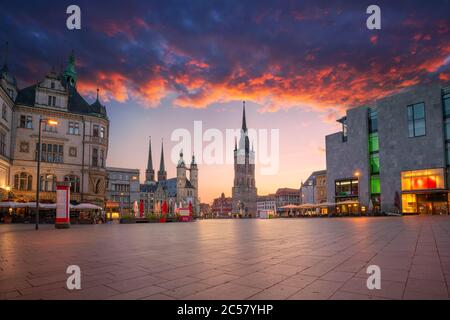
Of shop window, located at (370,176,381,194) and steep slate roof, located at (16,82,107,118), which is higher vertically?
steep slate roof, located at (16,82,107,118)

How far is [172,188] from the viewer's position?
179 m

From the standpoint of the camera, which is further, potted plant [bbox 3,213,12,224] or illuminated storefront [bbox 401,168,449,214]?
illuminated storefront [bbox 401,168,449,214]

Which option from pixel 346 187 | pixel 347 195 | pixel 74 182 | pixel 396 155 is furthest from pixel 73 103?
pixel 396 155

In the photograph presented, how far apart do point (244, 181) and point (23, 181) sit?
13867cm

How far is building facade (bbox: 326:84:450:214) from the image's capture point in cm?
5184

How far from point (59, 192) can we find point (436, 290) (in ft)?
89.7

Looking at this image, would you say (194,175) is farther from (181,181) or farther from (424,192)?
(424,192)

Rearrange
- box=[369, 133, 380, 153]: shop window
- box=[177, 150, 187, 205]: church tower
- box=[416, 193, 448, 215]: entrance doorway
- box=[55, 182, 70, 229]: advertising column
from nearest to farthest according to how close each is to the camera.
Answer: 1. box=[55, 182, 70, 229]: advertising column
2. box=[416, 193, 448, 215]: entrance doorway
3. box=[369, 133, 380, 153]: shop window
4. box=[177, 150, 187, 205]: church tower

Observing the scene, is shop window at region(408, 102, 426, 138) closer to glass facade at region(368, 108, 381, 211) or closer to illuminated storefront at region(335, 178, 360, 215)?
glass facade at region(368, 108, 381, 211)

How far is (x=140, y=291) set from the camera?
16.0ft

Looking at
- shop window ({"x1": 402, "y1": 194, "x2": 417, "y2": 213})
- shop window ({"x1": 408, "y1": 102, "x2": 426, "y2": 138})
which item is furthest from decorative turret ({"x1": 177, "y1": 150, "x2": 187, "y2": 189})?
shop window ({"x1": 408, "y1": 102, "x2": 426, "y2": 138})

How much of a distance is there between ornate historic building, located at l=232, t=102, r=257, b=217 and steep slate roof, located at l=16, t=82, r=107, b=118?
121m

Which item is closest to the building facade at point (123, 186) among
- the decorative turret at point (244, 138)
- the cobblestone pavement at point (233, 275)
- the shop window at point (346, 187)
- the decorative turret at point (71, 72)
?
the decorative turret at point (71, 72)

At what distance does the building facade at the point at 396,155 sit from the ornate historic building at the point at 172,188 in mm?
90366
